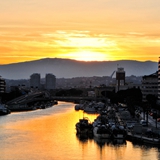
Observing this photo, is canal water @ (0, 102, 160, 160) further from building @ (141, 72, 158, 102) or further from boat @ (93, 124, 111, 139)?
building @ (141, 72, 158, 102)

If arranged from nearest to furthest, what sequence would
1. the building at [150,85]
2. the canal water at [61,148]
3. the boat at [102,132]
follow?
the canal water at [61,148] < the boat at [102,132] < the building at [150,85]

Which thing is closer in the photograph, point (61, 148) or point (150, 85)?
point (61, 148)

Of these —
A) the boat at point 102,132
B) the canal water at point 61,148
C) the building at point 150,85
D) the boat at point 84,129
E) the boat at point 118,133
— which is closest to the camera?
the canal water at point 61,148

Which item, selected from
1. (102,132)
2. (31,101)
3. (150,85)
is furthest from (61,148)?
(31,101)

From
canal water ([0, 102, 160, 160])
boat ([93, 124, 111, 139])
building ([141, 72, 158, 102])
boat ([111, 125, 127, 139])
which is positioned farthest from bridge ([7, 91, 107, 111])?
boat ([111, 125, 127, 139])

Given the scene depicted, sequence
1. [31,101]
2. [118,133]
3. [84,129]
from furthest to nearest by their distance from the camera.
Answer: [31,101] < [84,129] < [118,133]

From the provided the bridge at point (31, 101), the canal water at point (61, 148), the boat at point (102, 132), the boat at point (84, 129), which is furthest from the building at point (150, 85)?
the boat at point (102, 132)

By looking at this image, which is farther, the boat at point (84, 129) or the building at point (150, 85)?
the building at point (150, 85)

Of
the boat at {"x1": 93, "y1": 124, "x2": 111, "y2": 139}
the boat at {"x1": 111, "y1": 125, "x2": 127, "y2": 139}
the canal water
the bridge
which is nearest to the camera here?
the canal water

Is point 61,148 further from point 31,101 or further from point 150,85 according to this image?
point 31,101

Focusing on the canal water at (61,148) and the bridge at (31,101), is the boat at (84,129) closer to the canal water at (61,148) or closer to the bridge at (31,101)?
the canal water at (61,148)

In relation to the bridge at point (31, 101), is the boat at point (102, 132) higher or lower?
lower

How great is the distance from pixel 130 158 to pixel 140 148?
221 centimetres

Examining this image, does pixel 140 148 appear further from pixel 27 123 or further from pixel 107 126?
pixel 27 123
